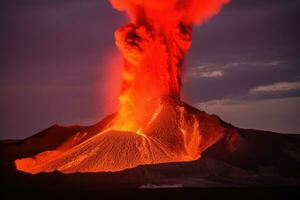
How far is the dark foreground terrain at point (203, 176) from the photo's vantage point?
66.8m

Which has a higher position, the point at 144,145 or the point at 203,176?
the point at 144,145

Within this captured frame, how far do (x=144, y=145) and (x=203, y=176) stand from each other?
28.5ft

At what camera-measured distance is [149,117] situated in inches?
3413

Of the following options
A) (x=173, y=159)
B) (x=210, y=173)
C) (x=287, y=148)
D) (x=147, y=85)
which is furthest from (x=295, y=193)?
(x=147, y=85)

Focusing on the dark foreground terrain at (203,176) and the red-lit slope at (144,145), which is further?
the red-lit slope at (144,145)

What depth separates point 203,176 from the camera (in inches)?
2963

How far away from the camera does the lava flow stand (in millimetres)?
79750

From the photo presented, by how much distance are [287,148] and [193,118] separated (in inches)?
519

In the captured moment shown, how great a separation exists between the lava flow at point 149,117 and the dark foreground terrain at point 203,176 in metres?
3.04

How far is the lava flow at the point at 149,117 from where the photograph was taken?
7975 centimetres

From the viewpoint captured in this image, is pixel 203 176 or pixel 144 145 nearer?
pixel 203 176

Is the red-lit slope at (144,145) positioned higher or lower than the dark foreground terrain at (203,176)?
higher

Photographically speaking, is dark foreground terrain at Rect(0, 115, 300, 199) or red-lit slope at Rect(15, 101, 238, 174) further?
red-lit slope at Rect(15, 101, 238, 174)

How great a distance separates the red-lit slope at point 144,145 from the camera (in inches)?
3081
